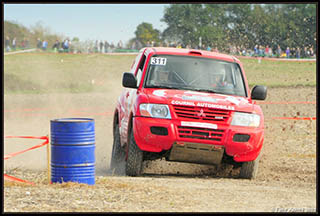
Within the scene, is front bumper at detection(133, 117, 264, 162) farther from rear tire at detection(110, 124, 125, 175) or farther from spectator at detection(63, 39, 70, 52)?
spectator at detection(63, 39, 70, 52)

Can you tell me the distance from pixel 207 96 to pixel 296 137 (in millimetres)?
7470

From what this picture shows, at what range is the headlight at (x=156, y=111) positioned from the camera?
923cm

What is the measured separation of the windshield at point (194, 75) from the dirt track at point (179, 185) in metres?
1.45

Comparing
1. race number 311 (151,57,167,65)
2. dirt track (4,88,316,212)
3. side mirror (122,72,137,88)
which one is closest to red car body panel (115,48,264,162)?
side mirror (122,72,137,88)

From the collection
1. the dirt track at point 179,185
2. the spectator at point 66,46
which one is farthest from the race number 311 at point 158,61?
the spectator at point 66,46

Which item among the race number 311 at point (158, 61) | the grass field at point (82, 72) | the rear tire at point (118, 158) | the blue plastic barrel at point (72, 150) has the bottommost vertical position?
the grass field at point (82, 72)

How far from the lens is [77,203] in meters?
7.02

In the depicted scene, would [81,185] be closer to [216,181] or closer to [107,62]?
[216,181]

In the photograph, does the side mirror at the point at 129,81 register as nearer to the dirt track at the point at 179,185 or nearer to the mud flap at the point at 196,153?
the mud flap at the point at 196,153

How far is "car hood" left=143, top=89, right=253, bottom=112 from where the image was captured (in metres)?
9.28

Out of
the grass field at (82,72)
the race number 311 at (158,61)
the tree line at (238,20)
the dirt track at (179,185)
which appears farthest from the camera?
the tree line at (238,20)

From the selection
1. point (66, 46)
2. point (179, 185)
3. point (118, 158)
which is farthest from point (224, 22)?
point (179, 185)

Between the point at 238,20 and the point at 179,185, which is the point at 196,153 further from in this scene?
the point at 238,20

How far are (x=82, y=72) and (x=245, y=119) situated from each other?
27.4 metres
